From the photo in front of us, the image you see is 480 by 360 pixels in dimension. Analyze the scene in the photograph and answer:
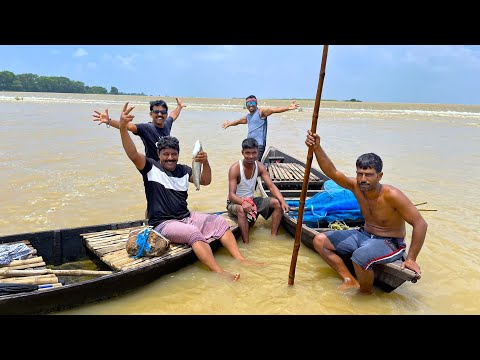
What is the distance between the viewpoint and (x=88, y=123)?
20484 millimetres

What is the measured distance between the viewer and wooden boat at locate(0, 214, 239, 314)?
352 centimetres

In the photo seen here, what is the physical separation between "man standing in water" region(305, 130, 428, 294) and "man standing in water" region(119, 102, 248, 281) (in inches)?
56.2

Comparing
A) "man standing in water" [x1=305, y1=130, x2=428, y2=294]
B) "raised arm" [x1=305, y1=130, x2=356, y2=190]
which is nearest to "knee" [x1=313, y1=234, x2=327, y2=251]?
"man standing in water" [x1=305, y1=130, x2=428, y2=294]

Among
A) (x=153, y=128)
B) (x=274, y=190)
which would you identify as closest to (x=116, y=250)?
(x=153, y=128)

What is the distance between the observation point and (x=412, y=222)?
379cm

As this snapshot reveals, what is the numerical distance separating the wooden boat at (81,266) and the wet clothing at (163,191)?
0.43 m

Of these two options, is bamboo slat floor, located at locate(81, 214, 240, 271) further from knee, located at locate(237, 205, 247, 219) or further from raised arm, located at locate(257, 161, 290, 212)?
raised arm, located at locate(257, 161, 290, 212)

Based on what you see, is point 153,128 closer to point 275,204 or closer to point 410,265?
point 275,204

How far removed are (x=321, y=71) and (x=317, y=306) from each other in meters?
2.50

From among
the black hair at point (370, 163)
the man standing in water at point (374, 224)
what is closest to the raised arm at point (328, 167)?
the man standing in water at point (374, 224)

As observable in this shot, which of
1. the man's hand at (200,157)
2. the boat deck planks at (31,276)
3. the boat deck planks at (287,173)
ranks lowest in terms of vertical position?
the boat deck planks at (31,276)

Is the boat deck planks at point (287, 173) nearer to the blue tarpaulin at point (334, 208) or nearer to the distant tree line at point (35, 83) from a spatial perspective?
the blue tarpaulin at point (334, 208)

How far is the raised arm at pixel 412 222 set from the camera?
3.73 m
